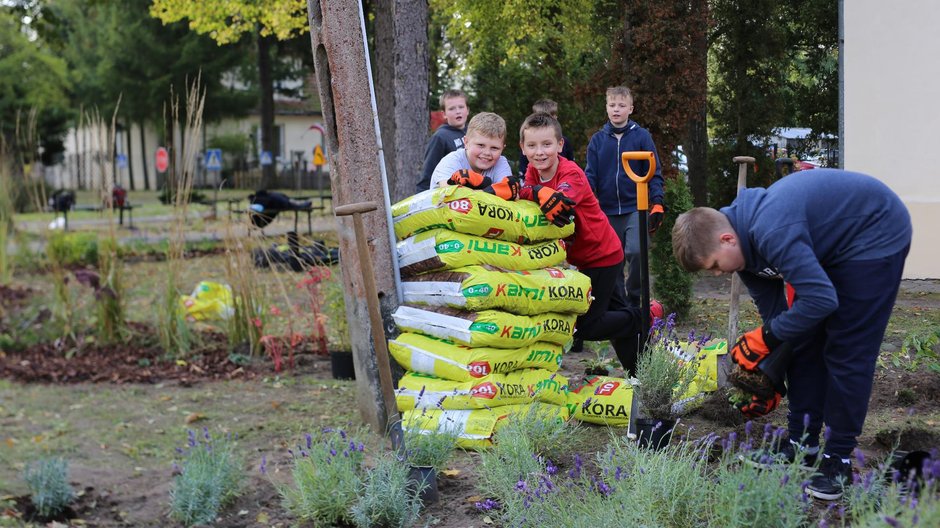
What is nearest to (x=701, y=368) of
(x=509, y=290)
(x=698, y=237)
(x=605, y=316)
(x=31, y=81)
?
(x=605, y=316)

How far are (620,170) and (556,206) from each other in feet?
6.12

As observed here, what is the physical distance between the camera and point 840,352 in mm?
3635

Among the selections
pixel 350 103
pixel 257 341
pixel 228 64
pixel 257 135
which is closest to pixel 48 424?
pixel 257 341

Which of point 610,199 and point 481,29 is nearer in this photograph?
point 610,199

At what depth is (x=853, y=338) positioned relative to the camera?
359cm

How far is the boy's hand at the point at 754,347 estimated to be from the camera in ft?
12.0

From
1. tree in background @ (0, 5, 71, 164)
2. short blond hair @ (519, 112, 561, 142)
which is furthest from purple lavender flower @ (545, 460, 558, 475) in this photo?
tree in background @ (0, 5, 71, 164)

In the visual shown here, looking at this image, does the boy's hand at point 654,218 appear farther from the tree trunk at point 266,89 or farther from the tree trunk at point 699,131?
the tree trunk at point 266,89

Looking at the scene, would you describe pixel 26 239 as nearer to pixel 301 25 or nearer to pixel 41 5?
pixel 301 25

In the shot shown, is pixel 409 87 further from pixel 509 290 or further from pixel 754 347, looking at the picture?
pixel 754 347

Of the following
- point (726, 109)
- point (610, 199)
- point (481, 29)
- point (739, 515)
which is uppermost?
point (481, 29)

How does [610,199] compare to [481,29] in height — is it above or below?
below

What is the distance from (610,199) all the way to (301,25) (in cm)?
978

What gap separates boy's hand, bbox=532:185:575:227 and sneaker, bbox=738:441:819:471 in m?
1.53
